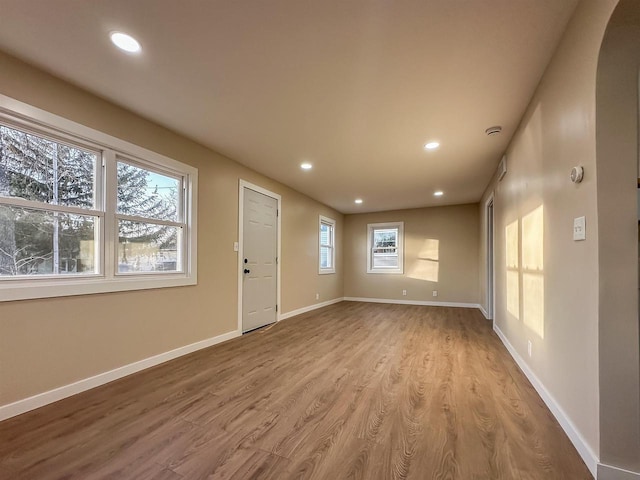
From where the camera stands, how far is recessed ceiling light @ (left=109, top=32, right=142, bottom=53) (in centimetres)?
176

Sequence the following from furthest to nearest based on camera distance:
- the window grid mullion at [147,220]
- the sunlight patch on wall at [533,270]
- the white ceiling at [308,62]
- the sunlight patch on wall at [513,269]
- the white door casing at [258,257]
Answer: the white door casing at [258,257] < the sunlight patch on wall at [513,269] < the window grid mullion at [147,220] < the sunlight patch on wall at [533,270] < the white ceiling at [308,62]

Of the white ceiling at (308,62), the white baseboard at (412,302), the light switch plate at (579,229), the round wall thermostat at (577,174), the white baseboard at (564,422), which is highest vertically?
the white ceiling at (308,62)

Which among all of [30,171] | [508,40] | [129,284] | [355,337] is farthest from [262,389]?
[508,40]

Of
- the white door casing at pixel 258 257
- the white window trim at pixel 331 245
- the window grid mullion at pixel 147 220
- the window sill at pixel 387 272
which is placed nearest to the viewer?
the window grid mullion at pixel 147 220

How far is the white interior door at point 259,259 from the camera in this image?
13.7 ft

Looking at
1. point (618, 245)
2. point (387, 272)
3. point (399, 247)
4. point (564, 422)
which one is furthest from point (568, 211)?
point (387, 272)

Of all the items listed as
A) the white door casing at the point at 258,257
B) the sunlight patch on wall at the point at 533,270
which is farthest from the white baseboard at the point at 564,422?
the white door casing at the point at 258,257

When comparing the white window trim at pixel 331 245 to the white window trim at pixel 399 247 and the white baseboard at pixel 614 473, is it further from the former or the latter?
the white baseboard at pixel 614 473

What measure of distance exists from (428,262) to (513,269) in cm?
386

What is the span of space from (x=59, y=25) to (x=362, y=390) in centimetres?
315

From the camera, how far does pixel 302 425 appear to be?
185cm

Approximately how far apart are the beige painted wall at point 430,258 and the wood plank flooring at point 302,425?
375cm

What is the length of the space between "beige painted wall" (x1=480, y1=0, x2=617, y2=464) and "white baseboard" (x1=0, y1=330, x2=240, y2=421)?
10.8ft

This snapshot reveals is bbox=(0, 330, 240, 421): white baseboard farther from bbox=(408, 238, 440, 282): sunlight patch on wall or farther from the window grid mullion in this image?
bbox=(408, 238, 440, 282): sunlight patch on wall
